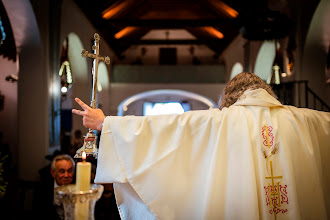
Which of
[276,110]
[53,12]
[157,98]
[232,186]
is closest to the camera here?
[232,186]

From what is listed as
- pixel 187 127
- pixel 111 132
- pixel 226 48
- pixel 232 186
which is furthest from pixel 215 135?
pixel 226 48

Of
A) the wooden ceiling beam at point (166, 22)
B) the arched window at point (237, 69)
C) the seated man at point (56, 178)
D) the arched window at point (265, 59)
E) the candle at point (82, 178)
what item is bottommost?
the seated man at point (56, 178)

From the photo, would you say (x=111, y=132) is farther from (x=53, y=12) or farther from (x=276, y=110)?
(x=53, y=12)

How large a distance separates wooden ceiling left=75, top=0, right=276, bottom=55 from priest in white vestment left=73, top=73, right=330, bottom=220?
28.2ft

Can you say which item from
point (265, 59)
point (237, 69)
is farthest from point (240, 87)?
point (237, 69)

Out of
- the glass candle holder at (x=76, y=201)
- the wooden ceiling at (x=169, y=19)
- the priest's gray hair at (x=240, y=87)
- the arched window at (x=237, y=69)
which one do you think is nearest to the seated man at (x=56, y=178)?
the priest's gray hair at (x=240, y=87)

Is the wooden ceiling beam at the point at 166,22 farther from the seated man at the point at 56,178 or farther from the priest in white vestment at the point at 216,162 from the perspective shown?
the priest in white vestment at the point at 216,162

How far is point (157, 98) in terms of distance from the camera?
21.6 meters

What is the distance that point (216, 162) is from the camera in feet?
7.88

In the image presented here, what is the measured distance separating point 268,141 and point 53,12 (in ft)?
21.8

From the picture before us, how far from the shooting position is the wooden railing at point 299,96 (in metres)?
7.98

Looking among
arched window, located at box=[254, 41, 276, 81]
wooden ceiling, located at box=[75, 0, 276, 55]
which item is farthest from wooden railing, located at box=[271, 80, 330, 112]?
arched window, located at box=[254, 41, 276, 81]

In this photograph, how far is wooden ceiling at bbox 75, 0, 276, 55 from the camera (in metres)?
12.2

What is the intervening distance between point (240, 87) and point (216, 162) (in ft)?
2.09
